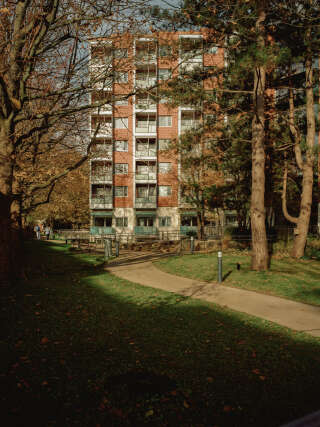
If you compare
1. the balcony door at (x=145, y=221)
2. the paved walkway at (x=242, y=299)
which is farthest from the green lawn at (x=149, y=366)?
the balcony door at (x=145, y=221)

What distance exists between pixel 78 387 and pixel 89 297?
504 cm

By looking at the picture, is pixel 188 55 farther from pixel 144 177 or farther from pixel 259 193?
pixel 144 177

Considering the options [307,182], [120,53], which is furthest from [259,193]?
[120,53]

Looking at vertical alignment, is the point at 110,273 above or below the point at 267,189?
below

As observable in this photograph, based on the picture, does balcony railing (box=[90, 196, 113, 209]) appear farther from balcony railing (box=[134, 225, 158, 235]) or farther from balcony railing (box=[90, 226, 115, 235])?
balcony railing (box=[134, 225, 158, 235])

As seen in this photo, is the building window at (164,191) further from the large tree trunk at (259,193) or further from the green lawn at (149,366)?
the green lawn at (149,366)

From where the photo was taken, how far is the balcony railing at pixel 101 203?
4162 centimetres

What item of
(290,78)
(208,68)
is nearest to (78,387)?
(208,68)

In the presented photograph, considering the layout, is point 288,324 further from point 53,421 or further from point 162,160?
point 162,160

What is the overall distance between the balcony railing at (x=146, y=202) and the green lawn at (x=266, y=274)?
2551cm

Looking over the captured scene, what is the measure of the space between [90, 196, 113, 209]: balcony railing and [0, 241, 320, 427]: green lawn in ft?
112

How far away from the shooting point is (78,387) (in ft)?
11.9

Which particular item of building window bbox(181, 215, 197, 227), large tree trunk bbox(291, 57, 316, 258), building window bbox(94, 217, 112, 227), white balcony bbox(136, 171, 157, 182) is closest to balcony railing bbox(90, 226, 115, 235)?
building window bbox(94, 217, 112, 227)

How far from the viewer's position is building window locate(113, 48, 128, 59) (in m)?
9.50
